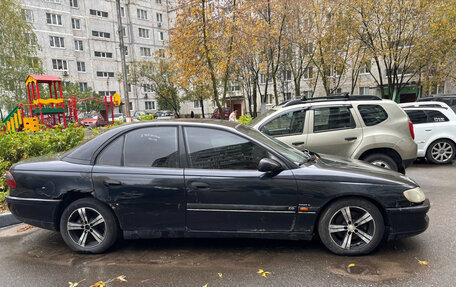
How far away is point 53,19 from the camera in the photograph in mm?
37938

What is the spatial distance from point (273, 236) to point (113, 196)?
1.88 meters

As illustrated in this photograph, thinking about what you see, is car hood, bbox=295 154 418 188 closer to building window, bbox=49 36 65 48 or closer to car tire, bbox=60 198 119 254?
car tire, bbox=60 198 119 254

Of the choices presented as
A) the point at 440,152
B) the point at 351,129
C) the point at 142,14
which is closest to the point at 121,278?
the point at 351,129

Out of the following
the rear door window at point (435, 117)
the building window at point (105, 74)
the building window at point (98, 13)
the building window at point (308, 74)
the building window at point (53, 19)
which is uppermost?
the building window at point (98, 13)

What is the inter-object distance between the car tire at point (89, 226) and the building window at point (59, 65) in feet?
136

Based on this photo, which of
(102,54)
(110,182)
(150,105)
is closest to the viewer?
(110,182)

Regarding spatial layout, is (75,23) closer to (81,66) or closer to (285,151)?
(81,66)

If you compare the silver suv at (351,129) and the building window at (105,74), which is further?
the building window at (105,74)

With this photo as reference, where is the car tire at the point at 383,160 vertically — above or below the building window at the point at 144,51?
below

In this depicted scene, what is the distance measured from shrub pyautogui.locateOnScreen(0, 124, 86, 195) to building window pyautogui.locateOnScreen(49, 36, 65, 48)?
1497 inches

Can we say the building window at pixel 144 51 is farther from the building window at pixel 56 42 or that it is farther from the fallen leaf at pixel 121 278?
the fallen leaf at pixel 121 278

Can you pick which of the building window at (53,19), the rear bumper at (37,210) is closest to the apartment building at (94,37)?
the building window at (53,19)

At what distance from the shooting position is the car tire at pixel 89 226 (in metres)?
3.48

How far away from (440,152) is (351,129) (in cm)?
423
